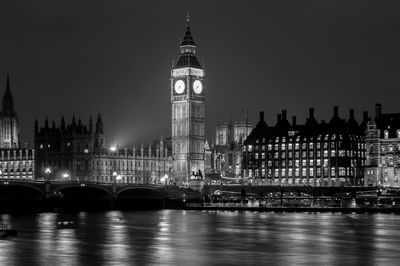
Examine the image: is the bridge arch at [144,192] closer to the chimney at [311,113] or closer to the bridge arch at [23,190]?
the bridge arch at [23,190]

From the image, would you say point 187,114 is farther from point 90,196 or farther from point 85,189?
point 85,189

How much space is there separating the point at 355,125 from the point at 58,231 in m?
96.9

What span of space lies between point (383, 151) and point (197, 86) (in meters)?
33.1

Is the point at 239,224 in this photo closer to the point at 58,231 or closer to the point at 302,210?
the point at 58,231

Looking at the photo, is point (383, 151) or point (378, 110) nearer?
point (383, 151)

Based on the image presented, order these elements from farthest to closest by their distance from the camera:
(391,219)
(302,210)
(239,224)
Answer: (302,210), (391,219), (239,224)

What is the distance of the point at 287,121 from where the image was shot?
188m

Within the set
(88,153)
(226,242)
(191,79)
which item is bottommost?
(226,242)

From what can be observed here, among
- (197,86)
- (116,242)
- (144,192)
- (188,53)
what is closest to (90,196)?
(144,192)

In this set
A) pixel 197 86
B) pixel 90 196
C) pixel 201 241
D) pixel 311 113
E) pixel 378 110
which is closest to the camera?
pixel 201 241

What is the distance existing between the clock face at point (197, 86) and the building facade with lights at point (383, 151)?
95.3 ft

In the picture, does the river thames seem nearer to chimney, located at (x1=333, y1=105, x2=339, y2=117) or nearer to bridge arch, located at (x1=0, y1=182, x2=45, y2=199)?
bridge arch, located at (x1=0, y1=182, x2=45, y2=199)

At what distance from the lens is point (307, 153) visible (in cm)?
17975

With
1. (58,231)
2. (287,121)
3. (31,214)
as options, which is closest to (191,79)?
(287,121)
